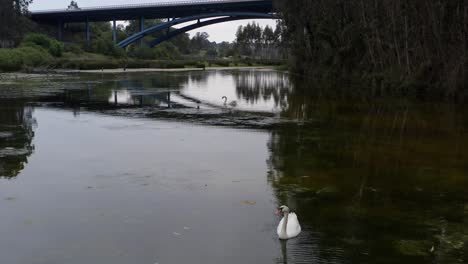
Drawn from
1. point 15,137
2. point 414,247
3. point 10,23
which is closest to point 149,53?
point 10,23

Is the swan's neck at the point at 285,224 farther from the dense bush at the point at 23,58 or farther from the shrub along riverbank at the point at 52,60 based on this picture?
the dense bush at the point at 23,58

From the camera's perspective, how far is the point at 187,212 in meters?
9.28

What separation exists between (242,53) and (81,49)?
6541 centimetres

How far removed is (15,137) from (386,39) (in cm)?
2916

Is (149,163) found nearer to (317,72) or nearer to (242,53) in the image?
(317,72)

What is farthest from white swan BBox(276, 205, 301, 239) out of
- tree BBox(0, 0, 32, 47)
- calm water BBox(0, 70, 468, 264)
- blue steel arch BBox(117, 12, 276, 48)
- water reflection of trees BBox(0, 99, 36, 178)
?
tree BBox(0, 0, 32, 47)

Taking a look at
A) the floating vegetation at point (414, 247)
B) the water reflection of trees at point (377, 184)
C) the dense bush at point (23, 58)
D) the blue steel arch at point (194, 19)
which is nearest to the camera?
the floating vegetation at point (414, 247)

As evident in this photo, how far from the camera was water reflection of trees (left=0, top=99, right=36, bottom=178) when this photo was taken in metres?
12.6

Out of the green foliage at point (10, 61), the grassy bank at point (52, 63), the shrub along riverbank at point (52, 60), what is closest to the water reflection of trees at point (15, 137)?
the green foliage at point (10, 61)

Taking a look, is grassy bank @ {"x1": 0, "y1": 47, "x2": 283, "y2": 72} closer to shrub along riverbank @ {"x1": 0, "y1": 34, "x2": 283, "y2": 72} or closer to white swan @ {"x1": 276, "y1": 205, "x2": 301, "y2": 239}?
shrub along riverbank @ {"x1": 0, "y1": 34, "x2": 283, "y2": 72}

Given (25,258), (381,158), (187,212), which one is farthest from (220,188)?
(381,158)

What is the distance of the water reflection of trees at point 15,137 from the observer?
1260 centimetres

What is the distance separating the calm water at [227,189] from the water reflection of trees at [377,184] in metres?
0.04

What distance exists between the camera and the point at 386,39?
38594mm
